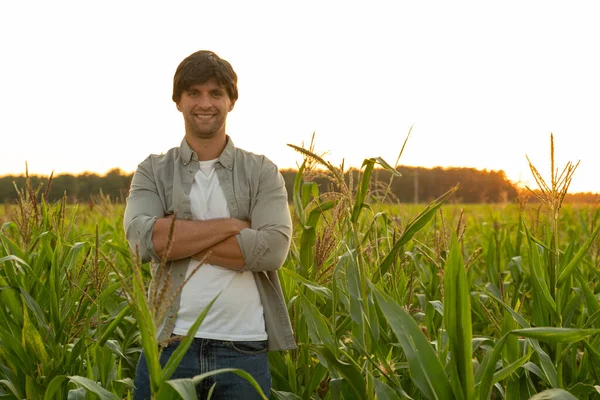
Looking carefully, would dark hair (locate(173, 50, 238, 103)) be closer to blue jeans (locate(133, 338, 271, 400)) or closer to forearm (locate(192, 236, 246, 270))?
forearm (locate(192, 236, 246, 270))

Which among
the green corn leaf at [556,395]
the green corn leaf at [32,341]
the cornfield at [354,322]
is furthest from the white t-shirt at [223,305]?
the green corn leaf at [556,395]

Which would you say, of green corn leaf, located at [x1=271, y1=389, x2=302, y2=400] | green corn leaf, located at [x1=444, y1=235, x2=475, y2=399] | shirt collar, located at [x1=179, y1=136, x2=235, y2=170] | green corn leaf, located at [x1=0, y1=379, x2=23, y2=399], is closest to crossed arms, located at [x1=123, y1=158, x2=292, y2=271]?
shirt collar, located at [x1=179, y1=136, x2=235, y2=170]

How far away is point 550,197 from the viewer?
2654 mm

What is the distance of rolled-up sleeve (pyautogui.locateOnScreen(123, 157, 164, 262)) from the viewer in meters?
2.64

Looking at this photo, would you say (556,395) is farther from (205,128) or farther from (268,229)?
(205,128)

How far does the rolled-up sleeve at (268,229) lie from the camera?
101 inches

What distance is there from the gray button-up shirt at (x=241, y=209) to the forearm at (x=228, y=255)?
21 millimetres

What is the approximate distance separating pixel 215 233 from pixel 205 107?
0.48 m

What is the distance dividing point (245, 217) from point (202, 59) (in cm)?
64

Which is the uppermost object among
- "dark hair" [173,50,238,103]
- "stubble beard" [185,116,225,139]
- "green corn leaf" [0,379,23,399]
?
"dark hair" [173,50,238,103]

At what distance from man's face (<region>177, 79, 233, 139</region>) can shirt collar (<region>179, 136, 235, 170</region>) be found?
0.09 metres

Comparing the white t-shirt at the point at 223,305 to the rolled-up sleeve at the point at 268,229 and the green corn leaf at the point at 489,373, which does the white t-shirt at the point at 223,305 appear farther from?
the green corn leaf at the point at 489,373

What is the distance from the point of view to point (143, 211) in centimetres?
274

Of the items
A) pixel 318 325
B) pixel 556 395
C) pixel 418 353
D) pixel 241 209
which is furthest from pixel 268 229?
pixel 556 395
